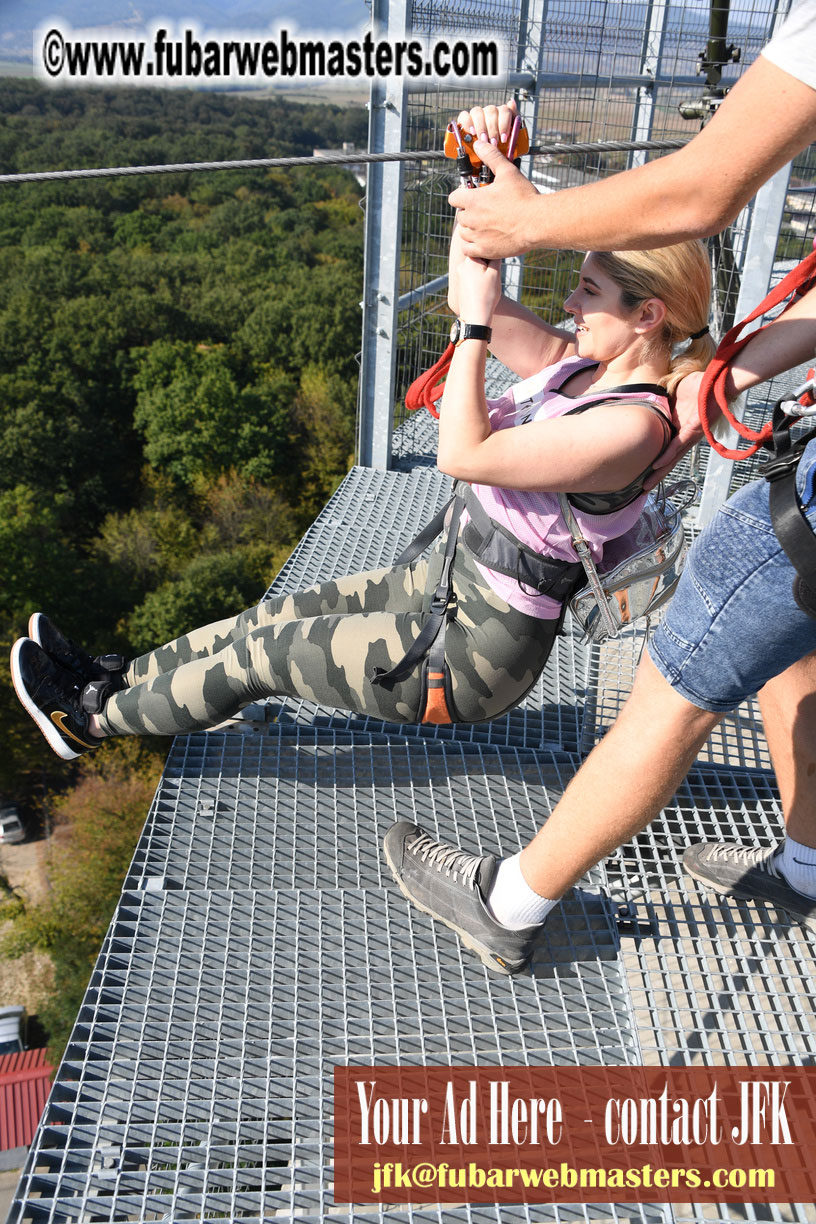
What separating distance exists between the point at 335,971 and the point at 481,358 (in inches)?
56.1

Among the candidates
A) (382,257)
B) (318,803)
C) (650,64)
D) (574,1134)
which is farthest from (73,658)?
(650,64)

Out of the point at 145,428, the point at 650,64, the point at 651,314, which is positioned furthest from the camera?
the point at 145,428

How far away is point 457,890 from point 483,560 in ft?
2.56

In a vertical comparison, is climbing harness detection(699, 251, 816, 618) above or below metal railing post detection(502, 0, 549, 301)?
below

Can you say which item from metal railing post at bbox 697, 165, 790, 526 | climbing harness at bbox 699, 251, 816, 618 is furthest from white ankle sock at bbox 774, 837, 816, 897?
metal railing post at bbox 697, 165, 790, 526

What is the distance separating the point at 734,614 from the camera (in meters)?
1.58

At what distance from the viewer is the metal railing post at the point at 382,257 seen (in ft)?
12.8

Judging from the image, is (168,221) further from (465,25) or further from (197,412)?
(465,25)

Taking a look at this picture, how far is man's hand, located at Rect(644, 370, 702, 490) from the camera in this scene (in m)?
1.84

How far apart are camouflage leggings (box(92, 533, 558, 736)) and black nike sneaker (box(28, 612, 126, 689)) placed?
126mm

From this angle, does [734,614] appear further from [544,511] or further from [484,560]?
[484,560]

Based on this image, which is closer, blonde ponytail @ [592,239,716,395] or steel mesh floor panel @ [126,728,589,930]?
blonde ponytail @ [592,239,716,395]

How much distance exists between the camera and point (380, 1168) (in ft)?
5.84

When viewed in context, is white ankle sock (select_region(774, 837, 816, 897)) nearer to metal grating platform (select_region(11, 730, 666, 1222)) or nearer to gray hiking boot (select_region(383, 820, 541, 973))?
metal grating platform (select_region(11, 730, 666, 1222))
